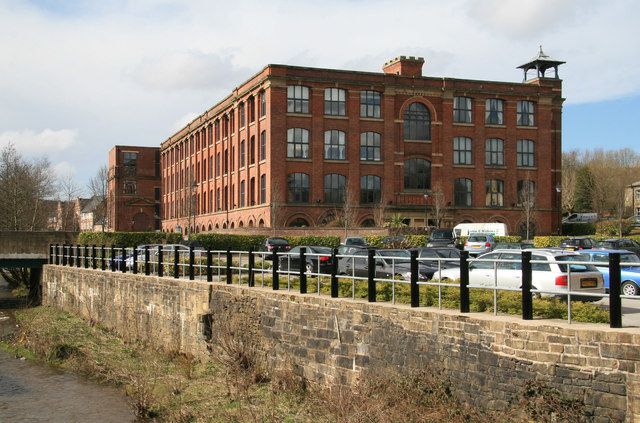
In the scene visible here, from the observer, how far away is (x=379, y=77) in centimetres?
5819

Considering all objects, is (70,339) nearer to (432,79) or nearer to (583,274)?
(583,274)

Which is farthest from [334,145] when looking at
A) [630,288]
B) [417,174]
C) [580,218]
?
[580,218]

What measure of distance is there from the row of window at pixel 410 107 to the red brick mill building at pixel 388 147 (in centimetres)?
9

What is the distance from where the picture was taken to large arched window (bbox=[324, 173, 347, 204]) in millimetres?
57125

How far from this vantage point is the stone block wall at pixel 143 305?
62.8ft

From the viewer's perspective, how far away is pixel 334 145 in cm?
5744

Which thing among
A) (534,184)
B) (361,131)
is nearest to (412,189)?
(361,131)

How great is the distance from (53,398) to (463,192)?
48.7 metres

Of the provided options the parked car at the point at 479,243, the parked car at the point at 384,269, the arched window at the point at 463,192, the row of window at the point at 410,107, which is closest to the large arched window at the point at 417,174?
the row of window at the point at 410,107

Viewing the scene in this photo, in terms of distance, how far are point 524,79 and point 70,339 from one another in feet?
185

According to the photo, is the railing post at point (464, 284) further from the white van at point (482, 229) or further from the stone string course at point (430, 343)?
the white van at point (482, 229)

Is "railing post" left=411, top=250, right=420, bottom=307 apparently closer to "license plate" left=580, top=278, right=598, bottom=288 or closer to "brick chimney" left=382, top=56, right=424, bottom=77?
"license plate" left=580, top=278, right=598, bottom=288

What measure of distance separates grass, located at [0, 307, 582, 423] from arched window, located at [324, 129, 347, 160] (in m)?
34.7

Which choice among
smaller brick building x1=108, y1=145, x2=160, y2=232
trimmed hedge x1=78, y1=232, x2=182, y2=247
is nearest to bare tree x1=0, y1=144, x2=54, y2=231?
trimmed hedge x1=78, y1=232, x2=182, y2=247
